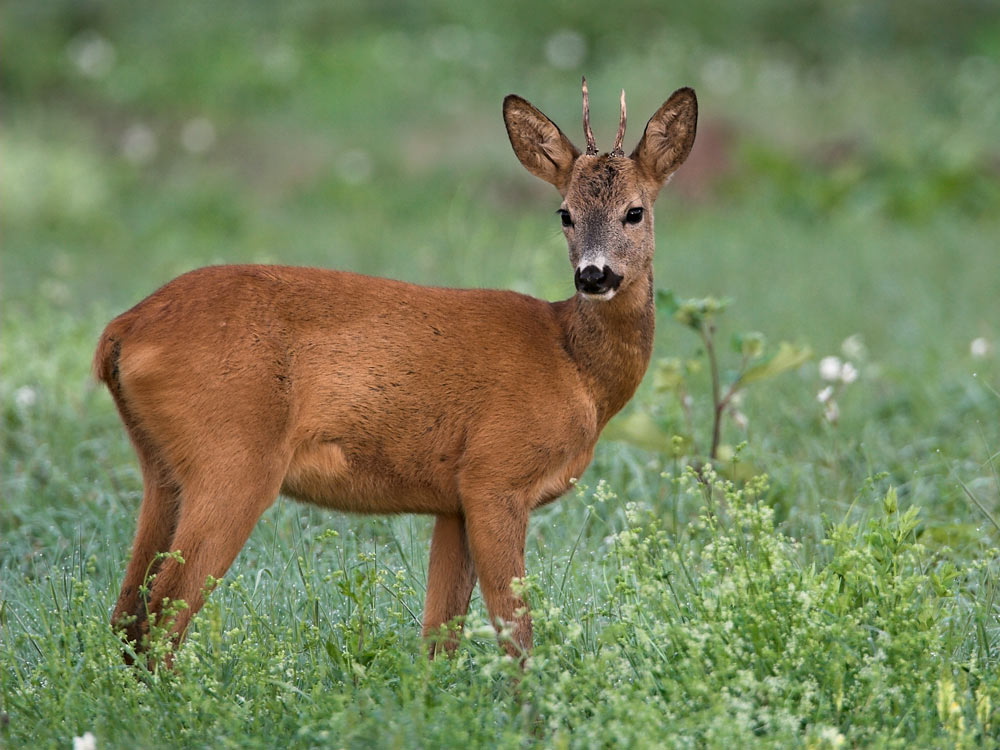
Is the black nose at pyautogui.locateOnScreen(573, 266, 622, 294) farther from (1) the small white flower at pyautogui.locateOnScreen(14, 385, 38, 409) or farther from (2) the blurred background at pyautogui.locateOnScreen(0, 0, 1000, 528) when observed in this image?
(1) the small white flower at pyautogui.locateOnScreen(14, 385, 38, 409)

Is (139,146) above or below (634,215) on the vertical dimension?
above

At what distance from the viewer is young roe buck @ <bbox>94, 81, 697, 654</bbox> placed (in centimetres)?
321

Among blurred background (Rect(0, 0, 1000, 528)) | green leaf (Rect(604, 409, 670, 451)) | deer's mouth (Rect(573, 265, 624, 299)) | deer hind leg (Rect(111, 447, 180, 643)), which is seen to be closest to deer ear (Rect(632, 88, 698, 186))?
deer's mouth (Rect(573, 265, 624, 299))

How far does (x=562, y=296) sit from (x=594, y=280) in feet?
5.69

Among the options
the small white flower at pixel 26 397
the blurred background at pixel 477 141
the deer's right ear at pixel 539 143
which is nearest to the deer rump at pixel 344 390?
the deer's right ear at pixel 539 143

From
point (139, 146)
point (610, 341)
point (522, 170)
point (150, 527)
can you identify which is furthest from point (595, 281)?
point (139, 146)

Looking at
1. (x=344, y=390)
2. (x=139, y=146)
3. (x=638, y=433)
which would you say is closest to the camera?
(x=344, y=390)

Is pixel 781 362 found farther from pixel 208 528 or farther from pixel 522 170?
pixel 522 170

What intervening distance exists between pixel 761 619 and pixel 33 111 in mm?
10825

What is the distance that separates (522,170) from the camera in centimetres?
1109

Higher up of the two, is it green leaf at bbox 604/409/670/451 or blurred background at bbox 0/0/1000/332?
blurred background at bbox 0/0/1000/332

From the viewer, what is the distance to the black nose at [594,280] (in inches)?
135

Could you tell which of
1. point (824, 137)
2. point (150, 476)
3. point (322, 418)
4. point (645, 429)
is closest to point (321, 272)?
point (322, 418)

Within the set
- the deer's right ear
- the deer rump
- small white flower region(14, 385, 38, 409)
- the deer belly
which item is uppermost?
the deer's right ear
